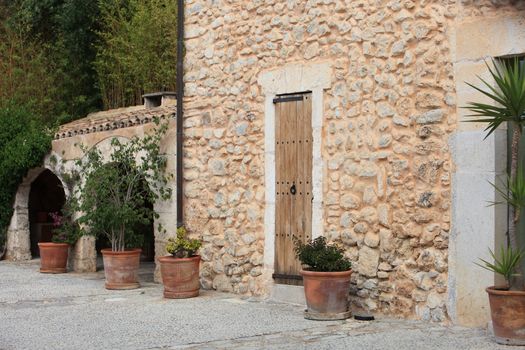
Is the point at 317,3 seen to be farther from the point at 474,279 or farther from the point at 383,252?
the point at 474,279

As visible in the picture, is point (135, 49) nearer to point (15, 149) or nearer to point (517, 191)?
point (15, 149)

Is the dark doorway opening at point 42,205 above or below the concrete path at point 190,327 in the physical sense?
above

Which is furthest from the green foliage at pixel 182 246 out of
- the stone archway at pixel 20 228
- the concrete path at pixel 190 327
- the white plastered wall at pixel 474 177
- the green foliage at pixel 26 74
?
the green foliage at pixel 26 74

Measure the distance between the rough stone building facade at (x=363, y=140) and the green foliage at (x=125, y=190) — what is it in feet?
2.70

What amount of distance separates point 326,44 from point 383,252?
2341mm

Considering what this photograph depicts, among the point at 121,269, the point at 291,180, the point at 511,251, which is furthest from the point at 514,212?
the point at 121,269

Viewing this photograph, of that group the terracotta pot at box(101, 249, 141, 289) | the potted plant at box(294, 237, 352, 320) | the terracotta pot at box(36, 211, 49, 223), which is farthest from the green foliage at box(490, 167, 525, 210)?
the terracotta pot at box(36, 211, 49, 223)

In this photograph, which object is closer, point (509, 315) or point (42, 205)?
point (509, 315)

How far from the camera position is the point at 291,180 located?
912 cm

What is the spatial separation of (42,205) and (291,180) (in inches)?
396

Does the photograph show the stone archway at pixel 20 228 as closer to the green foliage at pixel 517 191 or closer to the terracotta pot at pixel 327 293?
the terracotta pot at pixel 327 293

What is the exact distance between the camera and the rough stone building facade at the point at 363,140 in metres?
7.34

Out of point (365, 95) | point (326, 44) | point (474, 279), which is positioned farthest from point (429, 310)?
point (326, 44)

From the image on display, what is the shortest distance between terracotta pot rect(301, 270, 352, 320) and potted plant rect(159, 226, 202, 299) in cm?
219
